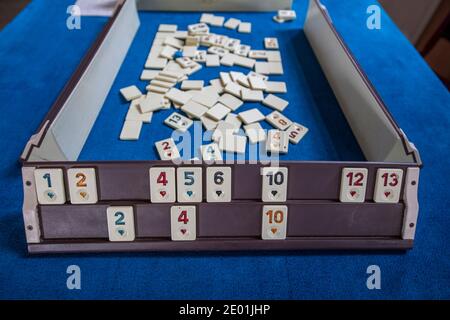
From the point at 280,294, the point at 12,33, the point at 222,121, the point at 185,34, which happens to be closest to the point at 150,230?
the point at 280,294

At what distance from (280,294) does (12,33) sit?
2.16 meters

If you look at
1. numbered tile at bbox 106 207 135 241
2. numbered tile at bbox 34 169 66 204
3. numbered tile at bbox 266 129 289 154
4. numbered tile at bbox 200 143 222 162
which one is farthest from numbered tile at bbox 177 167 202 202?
numbered tile at bbox 266 129 289 154

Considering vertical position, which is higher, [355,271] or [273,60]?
[273,60]

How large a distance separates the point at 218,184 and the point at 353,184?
1.22ft

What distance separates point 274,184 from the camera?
129cm

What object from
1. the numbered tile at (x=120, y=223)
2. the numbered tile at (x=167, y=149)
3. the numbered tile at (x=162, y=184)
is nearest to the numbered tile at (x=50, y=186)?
the numbered tile at (x=120, y=223)

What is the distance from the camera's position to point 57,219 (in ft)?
4.21

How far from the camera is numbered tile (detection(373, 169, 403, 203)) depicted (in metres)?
1.28

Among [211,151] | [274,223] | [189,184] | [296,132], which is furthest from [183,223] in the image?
[296,132]

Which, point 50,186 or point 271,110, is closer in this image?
point 50,186

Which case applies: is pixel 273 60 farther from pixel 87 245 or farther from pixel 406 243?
pixel 87 245

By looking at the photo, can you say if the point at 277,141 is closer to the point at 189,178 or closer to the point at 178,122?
the point at 178,122

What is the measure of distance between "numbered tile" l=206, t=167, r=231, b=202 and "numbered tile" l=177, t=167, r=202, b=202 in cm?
2

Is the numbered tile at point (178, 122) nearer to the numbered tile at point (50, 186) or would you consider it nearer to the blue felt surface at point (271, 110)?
the blue felt surface at point (271, 110)
